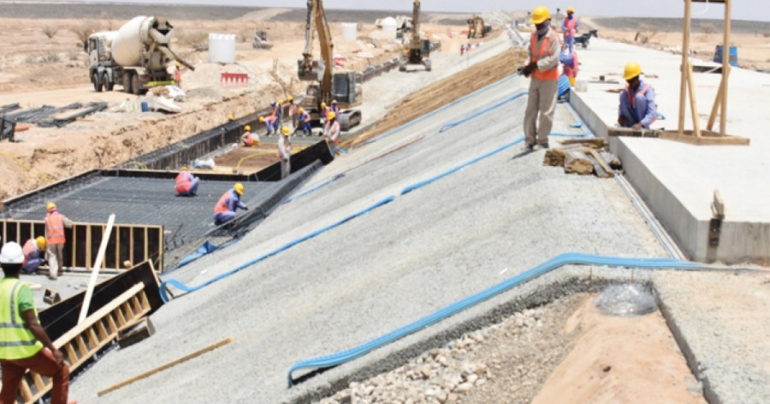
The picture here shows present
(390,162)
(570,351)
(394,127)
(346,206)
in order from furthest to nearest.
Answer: (394,127), (390,162), (346,206), (570,351)

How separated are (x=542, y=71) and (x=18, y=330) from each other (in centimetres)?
630

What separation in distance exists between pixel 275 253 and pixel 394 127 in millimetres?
12700

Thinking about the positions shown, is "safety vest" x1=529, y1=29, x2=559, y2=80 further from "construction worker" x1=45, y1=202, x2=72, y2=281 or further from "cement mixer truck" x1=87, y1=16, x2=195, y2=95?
"cement mixer truck" x1=87, y1=16, x2=195, y2=95

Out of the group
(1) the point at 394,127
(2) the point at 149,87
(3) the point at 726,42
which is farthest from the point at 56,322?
(2) the point at 149,87

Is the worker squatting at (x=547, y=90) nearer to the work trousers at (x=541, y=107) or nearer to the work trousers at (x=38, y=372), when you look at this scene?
the work trousers at (x=541, y=107)

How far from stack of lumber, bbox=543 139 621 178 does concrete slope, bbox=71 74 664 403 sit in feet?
0.55

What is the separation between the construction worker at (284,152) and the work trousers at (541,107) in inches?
413

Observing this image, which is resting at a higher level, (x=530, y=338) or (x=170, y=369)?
(x=530, y=338)

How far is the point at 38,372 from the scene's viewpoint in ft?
26.2

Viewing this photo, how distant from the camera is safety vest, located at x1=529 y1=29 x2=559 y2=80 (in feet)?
35.2

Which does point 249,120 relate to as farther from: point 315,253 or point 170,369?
point 170,369

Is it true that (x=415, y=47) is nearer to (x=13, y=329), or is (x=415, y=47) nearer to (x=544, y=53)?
(x=544, y=53)

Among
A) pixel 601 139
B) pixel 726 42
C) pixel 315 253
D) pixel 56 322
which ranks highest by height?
pixel 726 42

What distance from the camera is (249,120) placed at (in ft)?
106
